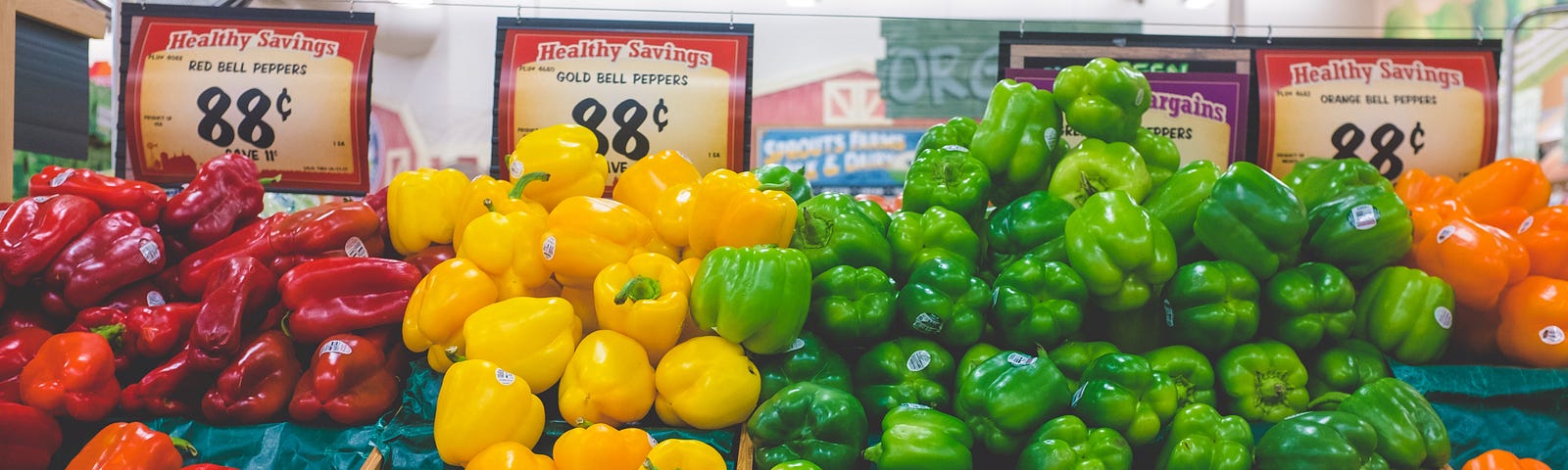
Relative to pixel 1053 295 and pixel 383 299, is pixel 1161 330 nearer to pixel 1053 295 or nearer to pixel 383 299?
pixel 1053 295

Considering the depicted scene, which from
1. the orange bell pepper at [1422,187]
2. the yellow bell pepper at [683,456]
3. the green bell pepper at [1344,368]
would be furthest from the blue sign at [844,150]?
the yellow bell pepper at [683,456]

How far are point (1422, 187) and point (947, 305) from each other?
202cm

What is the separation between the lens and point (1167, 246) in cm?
226

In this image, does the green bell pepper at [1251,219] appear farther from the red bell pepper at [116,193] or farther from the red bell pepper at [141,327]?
the red bell pepper at [116,193]

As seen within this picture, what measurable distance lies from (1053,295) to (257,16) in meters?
2.85

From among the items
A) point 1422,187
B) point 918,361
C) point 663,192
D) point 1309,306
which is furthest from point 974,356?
point 1422,187

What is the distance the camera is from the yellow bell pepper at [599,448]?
194 cm

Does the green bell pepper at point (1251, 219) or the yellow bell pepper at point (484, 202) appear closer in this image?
the green bell pepper at point (1251, 219)

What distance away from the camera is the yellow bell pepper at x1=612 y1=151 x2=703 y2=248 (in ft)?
8.04

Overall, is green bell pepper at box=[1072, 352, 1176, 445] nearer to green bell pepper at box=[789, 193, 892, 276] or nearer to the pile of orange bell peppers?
green bell pepper at box=[789, 193, 892, 276]

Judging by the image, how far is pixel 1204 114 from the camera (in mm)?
3451

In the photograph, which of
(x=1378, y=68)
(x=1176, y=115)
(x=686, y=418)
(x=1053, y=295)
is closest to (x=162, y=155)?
(x=686, y=418)

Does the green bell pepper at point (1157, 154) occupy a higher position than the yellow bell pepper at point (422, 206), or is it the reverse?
the green bell pepper at point (1157, 154)

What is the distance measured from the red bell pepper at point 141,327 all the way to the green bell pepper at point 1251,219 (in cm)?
243
